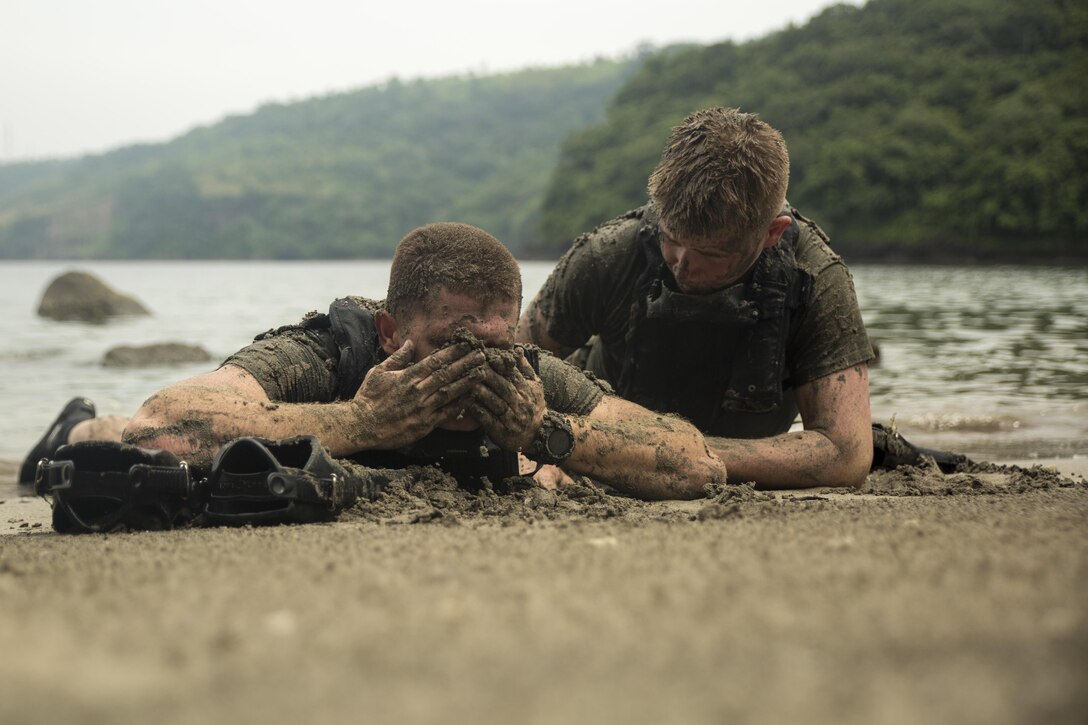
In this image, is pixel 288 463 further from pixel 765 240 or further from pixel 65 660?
pixel 765 240

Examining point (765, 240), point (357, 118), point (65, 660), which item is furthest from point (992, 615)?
point (357, 118)

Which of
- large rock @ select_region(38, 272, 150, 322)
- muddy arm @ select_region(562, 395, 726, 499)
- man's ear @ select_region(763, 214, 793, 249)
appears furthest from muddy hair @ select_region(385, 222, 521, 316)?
large rock @ select_region(38, 272, 150, 322)

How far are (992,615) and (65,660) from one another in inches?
53.7

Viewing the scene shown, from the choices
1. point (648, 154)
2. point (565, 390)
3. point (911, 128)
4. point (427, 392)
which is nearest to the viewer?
point (427, 392)

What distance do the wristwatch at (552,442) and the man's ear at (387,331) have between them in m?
0.62

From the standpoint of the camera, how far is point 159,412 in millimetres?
3354

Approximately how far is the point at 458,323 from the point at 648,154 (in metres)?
67.1

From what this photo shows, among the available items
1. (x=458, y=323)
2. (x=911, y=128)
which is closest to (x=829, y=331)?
(x=458, y=323)

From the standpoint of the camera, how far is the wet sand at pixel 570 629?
120cm

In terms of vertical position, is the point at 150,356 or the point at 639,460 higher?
A: the point at 639,460

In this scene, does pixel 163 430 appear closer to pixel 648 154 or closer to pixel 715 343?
pixel 715 343

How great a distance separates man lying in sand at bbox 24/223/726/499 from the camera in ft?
10.9

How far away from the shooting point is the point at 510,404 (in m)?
3.35

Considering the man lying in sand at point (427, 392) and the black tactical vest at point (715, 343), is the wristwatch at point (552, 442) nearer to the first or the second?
the man lying in sand at point (427, 392)
